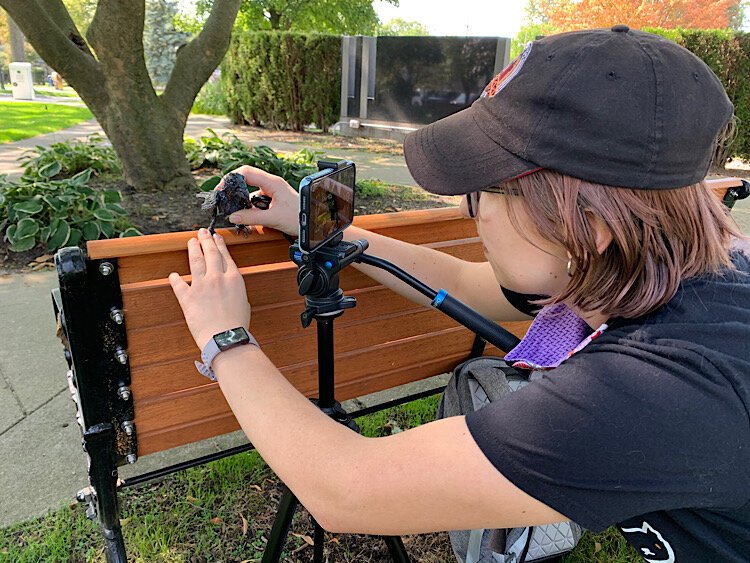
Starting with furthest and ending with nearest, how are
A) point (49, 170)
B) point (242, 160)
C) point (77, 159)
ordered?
1. point (77, 159)
2. point (242, 160)
3. point (49, 170)

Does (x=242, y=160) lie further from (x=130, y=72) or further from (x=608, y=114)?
(x=608, y=114)

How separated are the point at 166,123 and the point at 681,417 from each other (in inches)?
217

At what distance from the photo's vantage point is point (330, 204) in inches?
45.8

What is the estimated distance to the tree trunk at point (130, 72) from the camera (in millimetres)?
4957

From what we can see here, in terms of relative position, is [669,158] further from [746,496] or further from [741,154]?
[741,154]

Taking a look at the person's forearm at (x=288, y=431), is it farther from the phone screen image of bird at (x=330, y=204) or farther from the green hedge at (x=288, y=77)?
the green hedge at (x=288, y=77)

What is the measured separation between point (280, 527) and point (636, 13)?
24954 millimetres

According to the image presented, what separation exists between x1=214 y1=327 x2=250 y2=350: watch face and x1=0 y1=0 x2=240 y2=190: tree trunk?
4.82 metres

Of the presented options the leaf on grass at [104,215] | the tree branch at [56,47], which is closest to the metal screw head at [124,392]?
the leaf on grass at [104,215]

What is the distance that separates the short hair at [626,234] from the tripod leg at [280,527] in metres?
0.89

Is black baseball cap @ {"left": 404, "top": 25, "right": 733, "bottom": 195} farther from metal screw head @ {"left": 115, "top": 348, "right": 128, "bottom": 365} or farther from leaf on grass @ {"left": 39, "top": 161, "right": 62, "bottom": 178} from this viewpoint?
leaf on grass @ {"left": 39, "top": 161, "right": 62, "bottom": 178}

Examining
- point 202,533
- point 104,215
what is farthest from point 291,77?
point 202,533

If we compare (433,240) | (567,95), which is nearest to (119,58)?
(433,240)

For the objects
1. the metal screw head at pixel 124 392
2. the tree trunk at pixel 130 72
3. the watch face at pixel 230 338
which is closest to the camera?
the watch face at pixel 230 338
